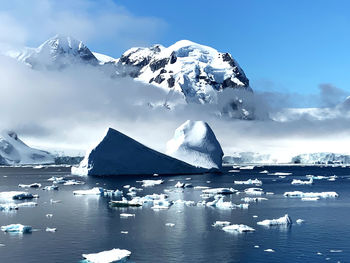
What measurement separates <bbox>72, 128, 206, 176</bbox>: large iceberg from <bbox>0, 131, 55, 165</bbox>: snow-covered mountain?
109448mm

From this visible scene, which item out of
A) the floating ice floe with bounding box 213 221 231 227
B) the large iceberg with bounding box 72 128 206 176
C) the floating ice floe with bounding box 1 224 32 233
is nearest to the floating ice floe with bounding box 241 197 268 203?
the floating ice floe with bounding box 213 221 231 227

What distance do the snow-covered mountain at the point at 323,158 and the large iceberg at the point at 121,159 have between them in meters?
83.8

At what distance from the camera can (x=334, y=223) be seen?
31.8 metres

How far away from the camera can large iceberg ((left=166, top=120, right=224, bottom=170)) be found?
276 feet

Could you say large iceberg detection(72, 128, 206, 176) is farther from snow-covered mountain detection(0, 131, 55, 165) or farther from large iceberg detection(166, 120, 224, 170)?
snow-covered mountain detection(0, 131, 55, 165)

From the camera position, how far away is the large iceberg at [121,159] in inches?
2886

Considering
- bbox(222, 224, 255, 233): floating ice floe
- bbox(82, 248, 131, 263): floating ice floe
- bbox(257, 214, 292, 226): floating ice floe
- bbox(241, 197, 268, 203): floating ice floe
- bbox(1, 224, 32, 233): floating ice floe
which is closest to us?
bbox(82, 248, 131, 263): floating ice floe

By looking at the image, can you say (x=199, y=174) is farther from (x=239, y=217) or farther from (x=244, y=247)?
(x=244, y=247)

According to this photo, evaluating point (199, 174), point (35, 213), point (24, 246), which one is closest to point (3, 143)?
point (199, 174)

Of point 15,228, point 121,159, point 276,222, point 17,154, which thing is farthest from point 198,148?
point 17,154

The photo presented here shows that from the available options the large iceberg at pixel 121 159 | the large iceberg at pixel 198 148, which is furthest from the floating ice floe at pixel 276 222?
the large iceberg at pixel 198 148

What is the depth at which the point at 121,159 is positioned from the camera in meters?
75.6

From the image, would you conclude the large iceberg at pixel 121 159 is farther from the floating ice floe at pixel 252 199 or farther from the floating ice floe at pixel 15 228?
the floating ice floe at pixel 15 228

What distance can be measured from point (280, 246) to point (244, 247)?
1901mm
